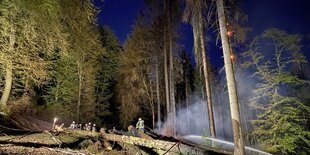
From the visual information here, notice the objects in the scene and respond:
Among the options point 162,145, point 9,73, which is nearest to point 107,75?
point 9,73

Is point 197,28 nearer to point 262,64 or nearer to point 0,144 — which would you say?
point 262,64

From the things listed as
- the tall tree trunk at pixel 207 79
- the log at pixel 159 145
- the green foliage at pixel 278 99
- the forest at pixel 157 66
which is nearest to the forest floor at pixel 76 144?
the log at pixel 159 145

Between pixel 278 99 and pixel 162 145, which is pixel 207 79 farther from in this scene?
pixel 162 145

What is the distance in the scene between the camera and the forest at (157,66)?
10734mm

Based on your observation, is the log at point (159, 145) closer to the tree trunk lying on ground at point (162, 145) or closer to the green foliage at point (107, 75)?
the tree trunk lying on ground at point (162, 145)

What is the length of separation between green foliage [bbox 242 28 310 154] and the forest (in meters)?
0.06

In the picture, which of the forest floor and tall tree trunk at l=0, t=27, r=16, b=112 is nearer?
the forest floor

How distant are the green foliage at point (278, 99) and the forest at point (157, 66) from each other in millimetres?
58

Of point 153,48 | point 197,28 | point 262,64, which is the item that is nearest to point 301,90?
point 262,64

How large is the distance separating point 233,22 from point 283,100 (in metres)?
7.43

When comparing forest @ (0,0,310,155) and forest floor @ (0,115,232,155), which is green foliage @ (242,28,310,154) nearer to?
forest @ (0,0,310,155)

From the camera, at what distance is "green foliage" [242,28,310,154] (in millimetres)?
A: 13531

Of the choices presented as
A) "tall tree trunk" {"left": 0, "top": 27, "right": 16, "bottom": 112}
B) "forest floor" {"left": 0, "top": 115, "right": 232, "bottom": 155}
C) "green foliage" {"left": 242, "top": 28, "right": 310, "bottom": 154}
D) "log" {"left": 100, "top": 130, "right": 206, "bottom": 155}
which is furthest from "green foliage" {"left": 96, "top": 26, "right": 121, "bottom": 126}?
"green foliage" {"left": 242, "top": 28, "right": 310, "bottom": 154}

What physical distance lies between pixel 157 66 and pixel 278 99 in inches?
461
